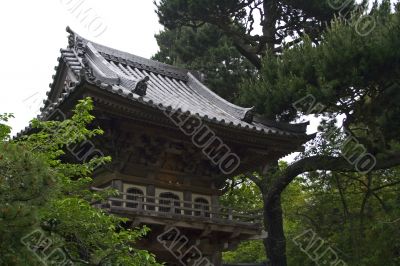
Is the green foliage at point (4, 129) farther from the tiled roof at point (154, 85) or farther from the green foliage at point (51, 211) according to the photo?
the tiled roof at point (154, 85)

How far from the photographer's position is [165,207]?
10.5m

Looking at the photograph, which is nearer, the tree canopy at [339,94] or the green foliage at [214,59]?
the tree canopy at [339,94]

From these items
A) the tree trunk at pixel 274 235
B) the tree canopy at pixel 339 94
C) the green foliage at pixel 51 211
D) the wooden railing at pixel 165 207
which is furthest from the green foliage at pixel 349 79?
the green foliage at pixel 51 211

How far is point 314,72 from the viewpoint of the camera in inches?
492

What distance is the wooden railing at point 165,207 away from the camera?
9.72 m

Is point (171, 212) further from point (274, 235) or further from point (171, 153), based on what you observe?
point (274, 235)

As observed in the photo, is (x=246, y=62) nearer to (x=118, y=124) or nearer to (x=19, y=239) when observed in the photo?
(x=118, y=124)

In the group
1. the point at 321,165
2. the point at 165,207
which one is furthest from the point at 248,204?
the point at 165,207

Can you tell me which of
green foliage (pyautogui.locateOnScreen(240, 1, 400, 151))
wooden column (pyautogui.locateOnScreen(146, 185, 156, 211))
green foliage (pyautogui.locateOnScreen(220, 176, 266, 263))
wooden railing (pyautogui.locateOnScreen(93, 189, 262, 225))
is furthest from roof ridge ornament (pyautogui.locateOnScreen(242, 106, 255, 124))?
green foliage (pyautogui.locateOnScreen(220, 176, 266, 263))

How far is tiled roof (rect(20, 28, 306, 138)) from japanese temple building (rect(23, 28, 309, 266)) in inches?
1.6

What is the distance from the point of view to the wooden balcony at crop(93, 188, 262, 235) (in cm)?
970

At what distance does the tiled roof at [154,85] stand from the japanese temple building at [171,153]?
40 mm

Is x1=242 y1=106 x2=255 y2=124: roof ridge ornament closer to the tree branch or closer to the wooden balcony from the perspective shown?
the wooden balcony

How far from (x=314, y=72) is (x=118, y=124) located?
5207mm
